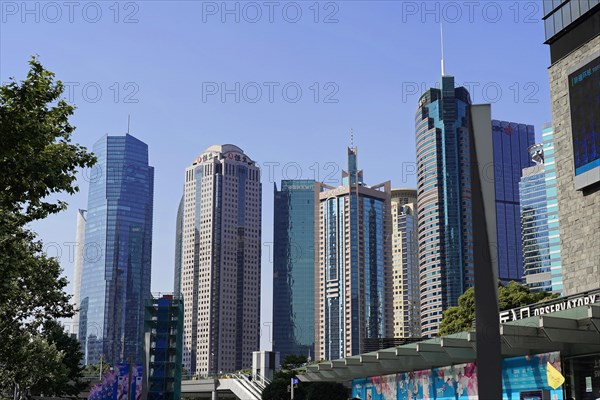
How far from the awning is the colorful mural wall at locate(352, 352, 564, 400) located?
0.44 meters

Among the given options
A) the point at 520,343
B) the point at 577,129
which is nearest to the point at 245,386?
the point at 577,129

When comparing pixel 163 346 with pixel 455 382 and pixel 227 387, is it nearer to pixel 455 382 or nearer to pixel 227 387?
pixel 455 382

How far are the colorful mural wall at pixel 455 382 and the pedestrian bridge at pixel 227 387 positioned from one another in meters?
42.8

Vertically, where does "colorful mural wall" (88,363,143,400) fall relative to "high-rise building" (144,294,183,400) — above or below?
below

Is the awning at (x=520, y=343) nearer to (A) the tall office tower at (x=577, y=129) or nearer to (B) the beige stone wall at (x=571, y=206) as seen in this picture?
(B) the beige stone wall at (x=571, y=206)

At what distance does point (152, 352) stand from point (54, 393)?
1423 inches

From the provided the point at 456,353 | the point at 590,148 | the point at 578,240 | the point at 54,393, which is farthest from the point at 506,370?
the point at 54,393

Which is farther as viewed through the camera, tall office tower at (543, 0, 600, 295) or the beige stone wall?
the beige stone wall

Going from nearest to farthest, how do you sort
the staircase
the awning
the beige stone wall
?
the awning, the beige stone wall, the staircase

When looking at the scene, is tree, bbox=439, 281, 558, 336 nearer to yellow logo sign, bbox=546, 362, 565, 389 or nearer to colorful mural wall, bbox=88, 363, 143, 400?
yellow logo sign, bbox=546, 362, 565, 389

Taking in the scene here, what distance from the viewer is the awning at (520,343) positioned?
106 ft

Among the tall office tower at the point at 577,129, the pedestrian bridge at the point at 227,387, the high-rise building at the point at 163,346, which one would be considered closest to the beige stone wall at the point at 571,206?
the tall office tower at the point at 577,129

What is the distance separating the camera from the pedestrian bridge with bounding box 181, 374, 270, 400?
103000 mm

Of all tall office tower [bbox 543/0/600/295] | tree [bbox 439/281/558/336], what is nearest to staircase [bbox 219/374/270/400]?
tree [bbox 439/281/558/336]
